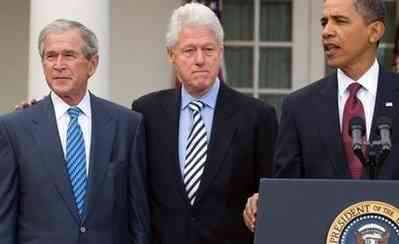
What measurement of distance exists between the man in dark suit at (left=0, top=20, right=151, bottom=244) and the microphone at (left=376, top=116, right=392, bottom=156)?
52.7 inches

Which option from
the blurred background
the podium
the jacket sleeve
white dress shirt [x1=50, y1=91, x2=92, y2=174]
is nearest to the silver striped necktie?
white dress shirt [x1=50, y1=91, x2=92, y2=174]

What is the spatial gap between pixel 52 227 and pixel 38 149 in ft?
1.14

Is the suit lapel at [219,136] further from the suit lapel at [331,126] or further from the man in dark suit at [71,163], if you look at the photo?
the suit lapel at [331,126]

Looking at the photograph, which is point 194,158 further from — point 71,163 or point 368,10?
point 368,10

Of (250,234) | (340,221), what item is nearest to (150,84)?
(250,234)

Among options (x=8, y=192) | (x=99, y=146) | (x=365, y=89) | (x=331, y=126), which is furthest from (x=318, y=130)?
(x=8, y=192)

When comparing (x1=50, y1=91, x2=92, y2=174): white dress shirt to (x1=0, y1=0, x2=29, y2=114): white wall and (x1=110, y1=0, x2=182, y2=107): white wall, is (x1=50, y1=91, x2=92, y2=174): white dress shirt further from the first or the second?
(x1=0, y1=0, x2=29, y2=114): white wall

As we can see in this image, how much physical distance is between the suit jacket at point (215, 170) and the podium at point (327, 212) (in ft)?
3.70

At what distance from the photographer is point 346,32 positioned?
4477 millimetres

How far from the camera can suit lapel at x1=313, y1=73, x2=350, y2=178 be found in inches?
174

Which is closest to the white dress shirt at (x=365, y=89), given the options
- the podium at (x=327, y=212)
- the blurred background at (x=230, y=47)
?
the podium at (x=327, y=212)

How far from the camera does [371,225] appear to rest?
12.5ft

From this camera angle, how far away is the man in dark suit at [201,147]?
16.5 ft

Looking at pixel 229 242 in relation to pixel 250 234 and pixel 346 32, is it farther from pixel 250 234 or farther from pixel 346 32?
pixel 346 32
